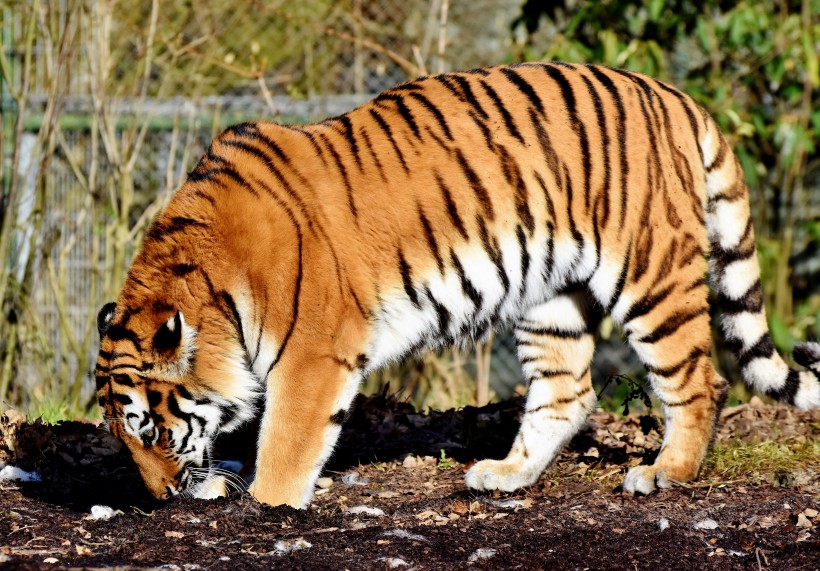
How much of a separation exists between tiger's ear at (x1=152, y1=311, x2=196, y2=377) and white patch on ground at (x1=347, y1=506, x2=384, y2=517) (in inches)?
30.6

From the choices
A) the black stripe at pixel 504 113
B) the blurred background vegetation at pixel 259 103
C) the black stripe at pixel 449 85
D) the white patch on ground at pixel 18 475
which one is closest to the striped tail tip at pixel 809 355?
the blurred background vegetation at pixel 259 103

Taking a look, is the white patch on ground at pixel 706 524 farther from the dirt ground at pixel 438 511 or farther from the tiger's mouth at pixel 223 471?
the tiger's mouth at pixel 223 471

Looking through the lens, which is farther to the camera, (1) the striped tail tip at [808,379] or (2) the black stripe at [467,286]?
(1) the striped tail tip at [808,379]

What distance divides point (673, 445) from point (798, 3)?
4323 millimetres

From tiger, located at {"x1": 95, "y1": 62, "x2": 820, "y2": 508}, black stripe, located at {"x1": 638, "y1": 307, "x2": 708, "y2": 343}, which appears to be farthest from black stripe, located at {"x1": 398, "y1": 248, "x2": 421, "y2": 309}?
black stripe, located at {"x1": 638, "y1": 307, "x2": 708, "y2": 343}

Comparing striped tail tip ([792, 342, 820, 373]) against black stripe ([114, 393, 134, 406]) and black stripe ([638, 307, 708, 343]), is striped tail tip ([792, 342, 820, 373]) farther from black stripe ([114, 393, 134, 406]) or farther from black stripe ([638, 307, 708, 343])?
black stripe ([114, 393, 134, 406])

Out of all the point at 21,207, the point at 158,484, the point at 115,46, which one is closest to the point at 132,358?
the point at 158,484

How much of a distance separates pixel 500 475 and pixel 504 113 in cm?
→ 138

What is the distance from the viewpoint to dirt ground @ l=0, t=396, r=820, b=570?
3113 mm

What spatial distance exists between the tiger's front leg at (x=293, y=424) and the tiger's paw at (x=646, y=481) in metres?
1.14

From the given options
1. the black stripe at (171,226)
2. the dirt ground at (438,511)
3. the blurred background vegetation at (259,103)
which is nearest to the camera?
the dirt ground at (438,511)

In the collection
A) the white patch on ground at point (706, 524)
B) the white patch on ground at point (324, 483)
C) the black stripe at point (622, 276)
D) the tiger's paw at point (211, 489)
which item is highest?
the black stripe at point (622, 276)

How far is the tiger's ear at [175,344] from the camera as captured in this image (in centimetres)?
350

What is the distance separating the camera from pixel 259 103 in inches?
278
